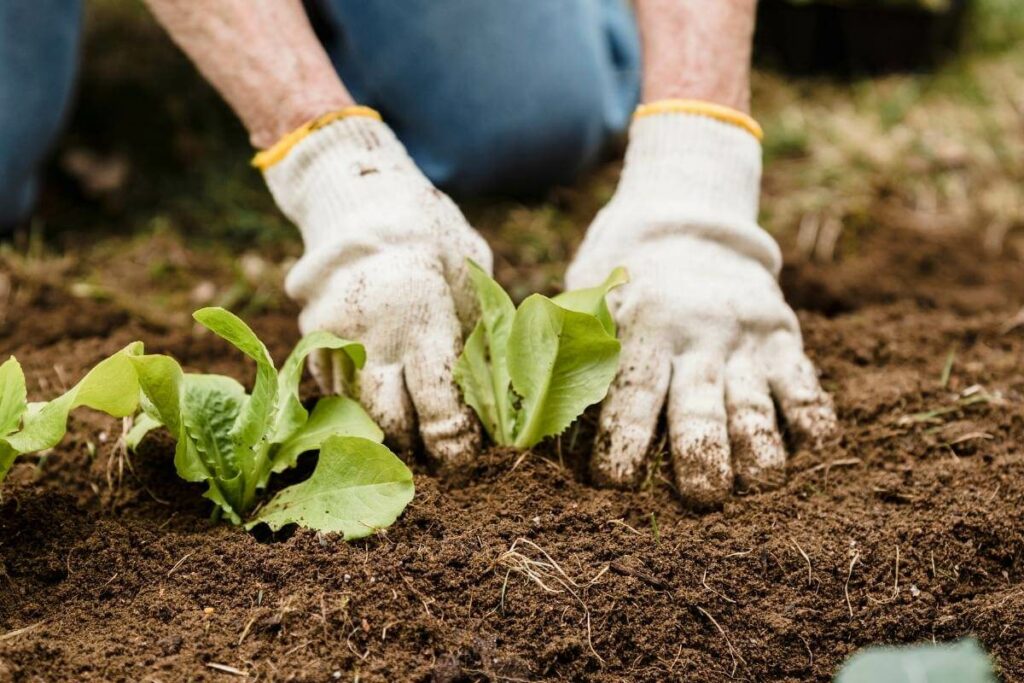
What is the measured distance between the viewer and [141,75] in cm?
317

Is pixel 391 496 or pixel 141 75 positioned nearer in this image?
pixel 391 496

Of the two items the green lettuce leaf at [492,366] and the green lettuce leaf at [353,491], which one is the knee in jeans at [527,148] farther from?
the green lettuce leaf at [353,491]

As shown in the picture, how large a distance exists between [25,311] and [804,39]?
2.71 m

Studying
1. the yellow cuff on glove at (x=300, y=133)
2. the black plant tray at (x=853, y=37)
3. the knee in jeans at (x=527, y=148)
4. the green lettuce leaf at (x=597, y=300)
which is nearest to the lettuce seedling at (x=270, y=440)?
the green lettuce leaf at (x=597, y=300)

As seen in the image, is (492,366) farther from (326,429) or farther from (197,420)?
(197,420)

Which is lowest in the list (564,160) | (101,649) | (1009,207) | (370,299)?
(1009,207)

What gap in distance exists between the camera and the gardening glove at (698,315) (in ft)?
5.08

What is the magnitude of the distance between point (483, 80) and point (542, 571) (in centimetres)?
160

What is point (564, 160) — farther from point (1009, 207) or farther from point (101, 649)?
point (101, 649)

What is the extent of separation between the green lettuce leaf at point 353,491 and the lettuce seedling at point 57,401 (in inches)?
10.7

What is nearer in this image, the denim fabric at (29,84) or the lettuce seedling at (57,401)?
the lettuce seedling at (57,401)

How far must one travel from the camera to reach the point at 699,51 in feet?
6.08

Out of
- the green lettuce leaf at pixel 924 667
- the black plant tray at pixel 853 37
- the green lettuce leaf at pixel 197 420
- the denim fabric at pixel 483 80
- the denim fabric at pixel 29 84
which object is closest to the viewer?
the green lettuce leaf at pixel 924 667

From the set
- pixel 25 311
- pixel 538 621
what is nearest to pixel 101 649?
pixel 538 621
